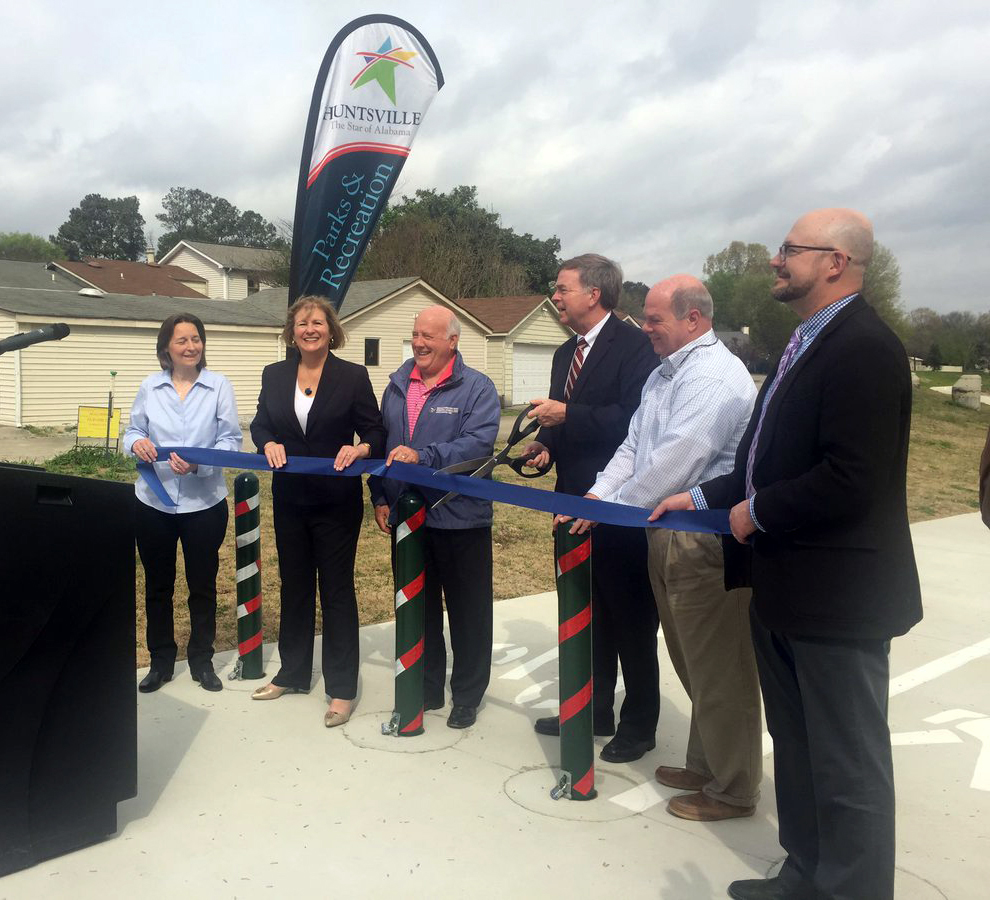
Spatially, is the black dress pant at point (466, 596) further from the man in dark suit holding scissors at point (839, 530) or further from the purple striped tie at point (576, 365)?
the man in dark suit holding scissors at point (839, 530)

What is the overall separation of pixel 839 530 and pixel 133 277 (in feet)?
196

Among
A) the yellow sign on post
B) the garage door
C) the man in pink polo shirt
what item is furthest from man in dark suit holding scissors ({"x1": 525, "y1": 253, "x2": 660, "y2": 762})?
the garage door

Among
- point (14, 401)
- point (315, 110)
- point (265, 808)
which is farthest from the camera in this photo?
point (14, 401)

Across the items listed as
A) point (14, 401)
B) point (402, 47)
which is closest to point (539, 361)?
point (14, 401)

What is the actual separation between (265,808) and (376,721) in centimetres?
100

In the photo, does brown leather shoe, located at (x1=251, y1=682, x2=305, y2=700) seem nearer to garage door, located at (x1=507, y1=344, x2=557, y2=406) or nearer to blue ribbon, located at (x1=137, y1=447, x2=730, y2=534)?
blue ribbon, located at (x1=137, y1=447, x2=730, y2=534)

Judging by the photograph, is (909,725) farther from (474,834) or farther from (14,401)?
(14,401)

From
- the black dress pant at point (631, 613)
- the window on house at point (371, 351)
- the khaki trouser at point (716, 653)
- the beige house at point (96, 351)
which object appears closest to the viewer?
the khaki trouser at point (716, 653)

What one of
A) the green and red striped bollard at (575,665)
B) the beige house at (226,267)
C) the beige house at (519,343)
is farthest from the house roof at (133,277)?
the green and red striped bollard at (575,665)

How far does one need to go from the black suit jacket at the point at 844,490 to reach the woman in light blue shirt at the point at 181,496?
3.25 m

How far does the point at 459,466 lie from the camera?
418cm

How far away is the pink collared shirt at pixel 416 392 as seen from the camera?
4617 mm

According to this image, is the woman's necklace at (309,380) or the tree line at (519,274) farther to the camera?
the tree line at (519,274)

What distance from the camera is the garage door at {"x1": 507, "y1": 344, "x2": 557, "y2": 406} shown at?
3559 centimetres
